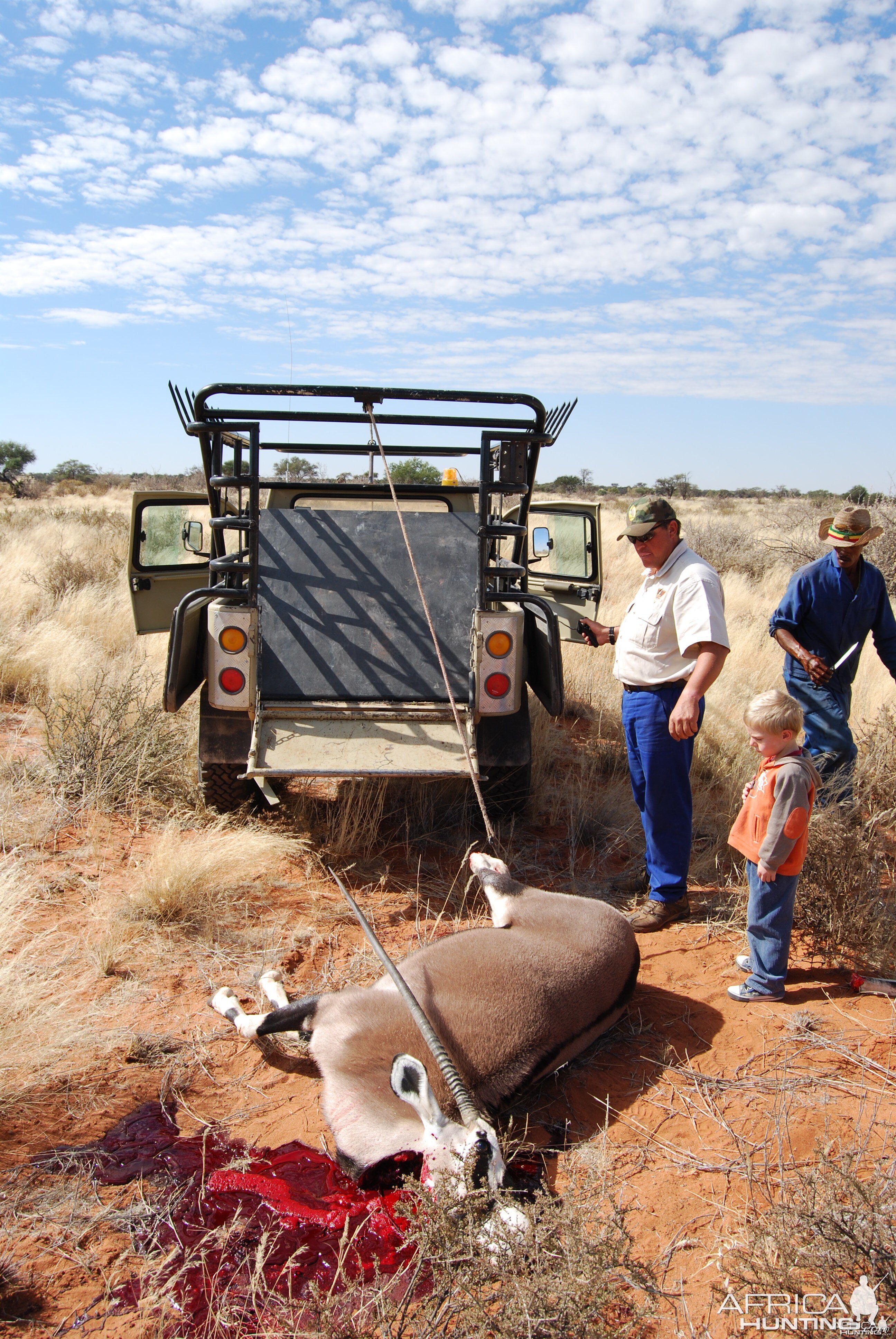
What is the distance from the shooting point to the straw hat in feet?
15.9

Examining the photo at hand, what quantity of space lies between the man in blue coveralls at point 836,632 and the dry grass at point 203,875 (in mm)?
3167

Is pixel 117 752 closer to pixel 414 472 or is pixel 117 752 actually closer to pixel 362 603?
pixel 362 603

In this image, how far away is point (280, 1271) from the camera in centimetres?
230

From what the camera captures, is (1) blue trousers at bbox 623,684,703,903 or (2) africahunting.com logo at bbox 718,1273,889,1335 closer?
(2) africahunting.com logo at bbox 718,1273,889,1335

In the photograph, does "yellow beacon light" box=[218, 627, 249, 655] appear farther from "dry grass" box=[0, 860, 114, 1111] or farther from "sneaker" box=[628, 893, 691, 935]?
"sneaker" box=[628, 893, 691, 935]

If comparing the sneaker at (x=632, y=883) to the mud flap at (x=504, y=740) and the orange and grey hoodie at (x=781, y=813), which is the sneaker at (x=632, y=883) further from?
the orange and grey hoodie at (x=781, y=813)

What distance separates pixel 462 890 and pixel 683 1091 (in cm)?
187

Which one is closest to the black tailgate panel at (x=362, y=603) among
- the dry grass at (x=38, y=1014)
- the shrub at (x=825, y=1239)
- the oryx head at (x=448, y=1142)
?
the dry grass at (x=38, y=1014)

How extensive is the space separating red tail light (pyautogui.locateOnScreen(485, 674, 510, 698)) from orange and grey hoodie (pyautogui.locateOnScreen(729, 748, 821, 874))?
1.49m

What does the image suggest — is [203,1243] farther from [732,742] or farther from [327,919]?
[732,742]

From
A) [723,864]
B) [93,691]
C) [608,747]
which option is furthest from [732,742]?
[93,691]

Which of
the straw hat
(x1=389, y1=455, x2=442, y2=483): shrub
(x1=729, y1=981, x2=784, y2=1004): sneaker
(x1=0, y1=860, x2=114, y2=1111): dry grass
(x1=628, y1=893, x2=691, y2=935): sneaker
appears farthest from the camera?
(x1=389, y1=455, x2=442, y2=483): shrub

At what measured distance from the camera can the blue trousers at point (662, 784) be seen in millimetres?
4215

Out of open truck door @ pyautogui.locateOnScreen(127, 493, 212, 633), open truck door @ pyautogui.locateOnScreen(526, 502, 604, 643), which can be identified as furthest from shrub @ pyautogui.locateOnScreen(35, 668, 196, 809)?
open truck door @ pyautogui.locateOnScreen(526, 502, 604, 643)
